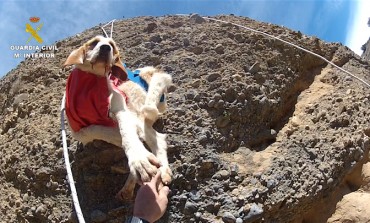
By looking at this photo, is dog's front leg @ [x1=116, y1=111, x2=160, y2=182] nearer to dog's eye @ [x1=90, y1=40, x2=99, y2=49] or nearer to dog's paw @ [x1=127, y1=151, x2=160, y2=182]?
dog's paw @ [x1=127, y1=151, x2=160, y2=182]

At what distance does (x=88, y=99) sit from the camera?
314 cm

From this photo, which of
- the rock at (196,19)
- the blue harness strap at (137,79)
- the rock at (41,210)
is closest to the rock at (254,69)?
the rock at (196,19)

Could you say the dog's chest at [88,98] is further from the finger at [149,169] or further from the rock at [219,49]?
the rock at [219,49]

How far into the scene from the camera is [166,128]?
376 centimetres

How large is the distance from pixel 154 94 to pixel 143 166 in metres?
0.81

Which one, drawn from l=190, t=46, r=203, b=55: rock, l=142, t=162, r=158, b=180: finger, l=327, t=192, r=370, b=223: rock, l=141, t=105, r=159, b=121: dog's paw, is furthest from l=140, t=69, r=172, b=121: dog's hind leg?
l=327, t=192, r=370, b=223: rock

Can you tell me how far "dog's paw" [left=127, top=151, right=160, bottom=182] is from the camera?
2748mm

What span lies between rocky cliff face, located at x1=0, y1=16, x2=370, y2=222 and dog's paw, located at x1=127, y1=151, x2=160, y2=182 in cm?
63

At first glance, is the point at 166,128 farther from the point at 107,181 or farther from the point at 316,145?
the point at 316,145

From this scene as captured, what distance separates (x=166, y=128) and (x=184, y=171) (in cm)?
42

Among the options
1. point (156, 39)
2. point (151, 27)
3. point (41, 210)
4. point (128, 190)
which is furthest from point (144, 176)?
point (151, 27)

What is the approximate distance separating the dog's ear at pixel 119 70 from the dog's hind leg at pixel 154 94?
203 mm

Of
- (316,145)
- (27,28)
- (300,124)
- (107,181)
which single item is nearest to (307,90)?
(300,124)

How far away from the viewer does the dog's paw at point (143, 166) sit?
9.02 ft
